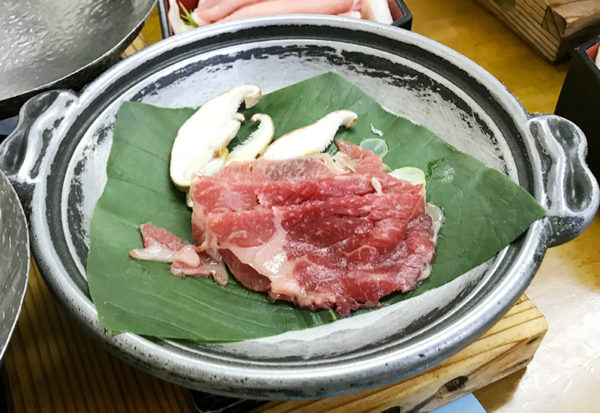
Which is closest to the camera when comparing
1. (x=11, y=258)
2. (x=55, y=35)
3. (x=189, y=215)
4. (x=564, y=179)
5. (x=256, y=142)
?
(x=11, y=258)

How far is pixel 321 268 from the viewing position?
4.69ft

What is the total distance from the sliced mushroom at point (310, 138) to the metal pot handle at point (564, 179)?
541 millimetres

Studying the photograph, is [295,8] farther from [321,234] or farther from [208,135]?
[321,234]

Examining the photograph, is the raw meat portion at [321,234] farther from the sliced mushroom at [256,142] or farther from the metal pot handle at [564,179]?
the metal pot handle at [564,179]

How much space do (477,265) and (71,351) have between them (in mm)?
1073

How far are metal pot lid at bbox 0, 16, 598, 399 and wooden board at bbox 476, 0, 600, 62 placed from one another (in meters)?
0.93

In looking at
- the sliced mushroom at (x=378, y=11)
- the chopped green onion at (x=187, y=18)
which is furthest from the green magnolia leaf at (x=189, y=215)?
the chopped green onion at (x=187, y=18)

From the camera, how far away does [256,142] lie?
1.69 meters

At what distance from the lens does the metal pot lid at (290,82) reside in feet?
3.58

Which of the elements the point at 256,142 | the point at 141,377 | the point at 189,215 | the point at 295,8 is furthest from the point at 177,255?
the point at 295,8

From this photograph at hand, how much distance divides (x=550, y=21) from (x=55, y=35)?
2.02 metres

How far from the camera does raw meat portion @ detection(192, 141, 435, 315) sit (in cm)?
138

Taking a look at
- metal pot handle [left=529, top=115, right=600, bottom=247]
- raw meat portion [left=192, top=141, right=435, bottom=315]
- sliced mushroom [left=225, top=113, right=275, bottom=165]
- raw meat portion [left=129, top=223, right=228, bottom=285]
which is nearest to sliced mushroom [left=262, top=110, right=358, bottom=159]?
sliced mushroom [left=225, top=113, right=275, bottom=165]

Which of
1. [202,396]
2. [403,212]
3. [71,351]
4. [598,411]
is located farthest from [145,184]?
[598,411]
